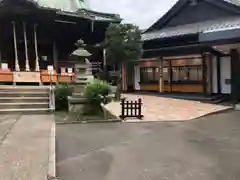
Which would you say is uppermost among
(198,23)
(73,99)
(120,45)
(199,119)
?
(198,23)

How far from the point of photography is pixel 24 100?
1573 centimetres

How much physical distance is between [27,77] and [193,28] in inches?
463

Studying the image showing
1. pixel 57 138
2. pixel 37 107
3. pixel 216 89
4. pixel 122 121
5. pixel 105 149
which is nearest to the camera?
pixel 105 149

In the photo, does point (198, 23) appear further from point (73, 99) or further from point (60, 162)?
point (60, 162)

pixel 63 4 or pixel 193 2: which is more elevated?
pixel 63 4

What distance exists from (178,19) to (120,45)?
277 inches

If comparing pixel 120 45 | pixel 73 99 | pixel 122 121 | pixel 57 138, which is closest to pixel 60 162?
pixel 57 138

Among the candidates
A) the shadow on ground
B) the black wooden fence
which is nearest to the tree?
the black wooden fence

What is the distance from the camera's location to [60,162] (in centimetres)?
709

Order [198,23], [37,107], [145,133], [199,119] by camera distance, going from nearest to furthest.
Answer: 1. [145,133]
2. [199,119]
3. [37,107]
4. [198,23]

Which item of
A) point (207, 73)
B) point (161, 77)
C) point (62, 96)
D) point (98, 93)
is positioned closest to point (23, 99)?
point (62, 96)

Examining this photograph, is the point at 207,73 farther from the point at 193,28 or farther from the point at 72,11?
the point at 72,11

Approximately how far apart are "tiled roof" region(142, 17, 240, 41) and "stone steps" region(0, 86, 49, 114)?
10.5 m

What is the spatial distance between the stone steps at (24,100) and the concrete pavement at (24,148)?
1.75 metres
